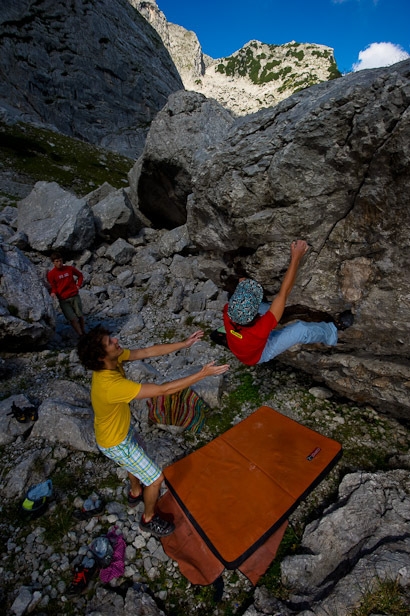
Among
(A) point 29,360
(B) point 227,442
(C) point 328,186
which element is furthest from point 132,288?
(C) point 328,186

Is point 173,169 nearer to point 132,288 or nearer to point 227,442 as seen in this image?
point 132,288

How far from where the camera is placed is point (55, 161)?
4291cm

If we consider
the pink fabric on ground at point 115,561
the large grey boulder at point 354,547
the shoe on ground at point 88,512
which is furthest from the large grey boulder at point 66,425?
the large grey boulder at point 354,547

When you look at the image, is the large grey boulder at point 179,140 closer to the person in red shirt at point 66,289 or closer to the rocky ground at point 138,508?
the person in red shirt at point 66,289

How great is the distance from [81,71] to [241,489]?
361ft

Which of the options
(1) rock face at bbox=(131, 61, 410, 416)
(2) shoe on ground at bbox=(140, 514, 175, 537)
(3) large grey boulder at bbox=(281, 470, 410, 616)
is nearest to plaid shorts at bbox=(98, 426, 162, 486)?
(2) shoe on ground at bbox=(140, 514, 175, 537)

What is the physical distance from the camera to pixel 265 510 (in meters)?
4.59

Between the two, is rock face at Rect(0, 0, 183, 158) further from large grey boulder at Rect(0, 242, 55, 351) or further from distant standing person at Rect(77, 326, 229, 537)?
distant standing person at Rect(77, 326, 229, 537)

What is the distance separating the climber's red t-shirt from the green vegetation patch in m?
31.0

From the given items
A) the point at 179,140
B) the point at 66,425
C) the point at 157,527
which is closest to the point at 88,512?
the point at 157,527

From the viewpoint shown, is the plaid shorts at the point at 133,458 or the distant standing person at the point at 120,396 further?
the plaid shorts at the point at 133,458

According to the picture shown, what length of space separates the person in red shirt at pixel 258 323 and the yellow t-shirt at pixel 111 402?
197 centimetres

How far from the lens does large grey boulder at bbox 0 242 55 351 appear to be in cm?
862

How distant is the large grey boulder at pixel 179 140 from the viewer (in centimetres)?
1230
